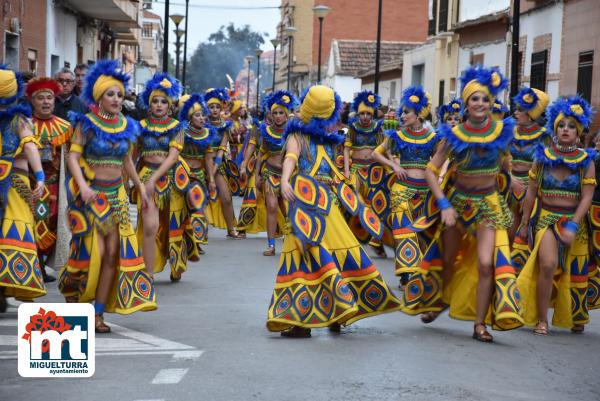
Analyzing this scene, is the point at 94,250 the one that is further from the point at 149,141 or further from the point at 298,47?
the point at 298,47

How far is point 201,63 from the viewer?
5915 inches

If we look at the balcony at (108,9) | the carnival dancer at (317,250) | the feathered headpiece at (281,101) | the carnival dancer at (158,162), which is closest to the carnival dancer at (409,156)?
the carnival dancer at (158,162)

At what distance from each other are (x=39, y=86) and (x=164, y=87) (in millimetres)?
1261

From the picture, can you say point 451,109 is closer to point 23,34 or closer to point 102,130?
point 102,130

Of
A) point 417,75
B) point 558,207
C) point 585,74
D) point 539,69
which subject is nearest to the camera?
point 558,207

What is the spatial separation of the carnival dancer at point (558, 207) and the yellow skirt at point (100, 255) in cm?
330

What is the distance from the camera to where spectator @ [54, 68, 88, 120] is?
12.7m

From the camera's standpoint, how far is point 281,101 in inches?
600

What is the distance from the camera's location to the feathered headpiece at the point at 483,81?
884cm

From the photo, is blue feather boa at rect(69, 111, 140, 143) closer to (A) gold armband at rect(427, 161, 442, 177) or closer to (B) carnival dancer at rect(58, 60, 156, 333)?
(B) carnival dancer at rect(58, 60, 156, 333)

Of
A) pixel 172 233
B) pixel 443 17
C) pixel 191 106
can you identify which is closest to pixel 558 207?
pixel 172 233

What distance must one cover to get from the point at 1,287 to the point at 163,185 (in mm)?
2762

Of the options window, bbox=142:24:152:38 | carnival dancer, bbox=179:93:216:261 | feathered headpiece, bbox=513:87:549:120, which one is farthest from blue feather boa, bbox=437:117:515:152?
window, bbox=142:24:152:38

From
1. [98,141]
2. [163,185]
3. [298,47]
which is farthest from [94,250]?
[298,47]
